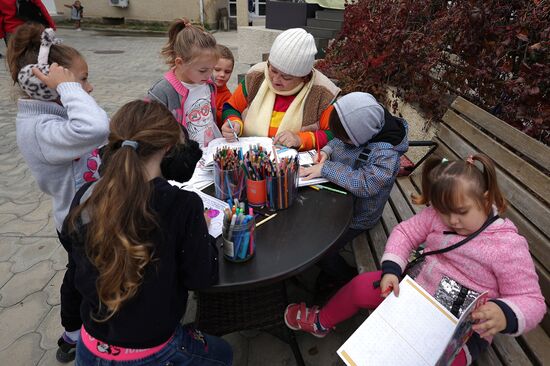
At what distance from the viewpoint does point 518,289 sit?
1.29m

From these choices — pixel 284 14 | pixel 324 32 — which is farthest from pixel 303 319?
pixel 284 14

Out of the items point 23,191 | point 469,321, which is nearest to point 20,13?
point 23,191

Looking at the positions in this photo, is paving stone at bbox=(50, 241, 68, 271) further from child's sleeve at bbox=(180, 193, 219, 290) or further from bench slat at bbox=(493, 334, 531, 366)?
bench slat at bbox=(493, 334, 531, 366)

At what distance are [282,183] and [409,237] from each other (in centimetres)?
64

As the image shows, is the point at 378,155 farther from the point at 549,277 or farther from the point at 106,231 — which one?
the point at 106,231

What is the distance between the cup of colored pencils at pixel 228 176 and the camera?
1.55 meters

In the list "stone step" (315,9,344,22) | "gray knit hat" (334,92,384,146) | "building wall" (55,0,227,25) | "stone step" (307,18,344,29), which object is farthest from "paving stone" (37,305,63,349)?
"building wall" (55,0,227,25)

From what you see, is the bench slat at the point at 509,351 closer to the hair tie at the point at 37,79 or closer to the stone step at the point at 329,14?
the hair tie at the point at 37,79

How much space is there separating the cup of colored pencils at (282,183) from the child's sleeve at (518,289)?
82 centimetres

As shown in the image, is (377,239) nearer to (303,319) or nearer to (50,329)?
(303,319)

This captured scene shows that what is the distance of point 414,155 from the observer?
3.82 m

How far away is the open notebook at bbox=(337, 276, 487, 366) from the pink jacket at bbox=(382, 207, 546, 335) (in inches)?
7.4

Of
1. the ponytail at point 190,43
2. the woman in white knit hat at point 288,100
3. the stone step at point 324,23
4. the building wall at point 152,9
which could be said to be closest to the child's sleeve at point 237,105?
the woman in white knit hat at point 288,100

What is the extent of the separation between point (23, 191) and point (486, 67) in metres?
4.32
